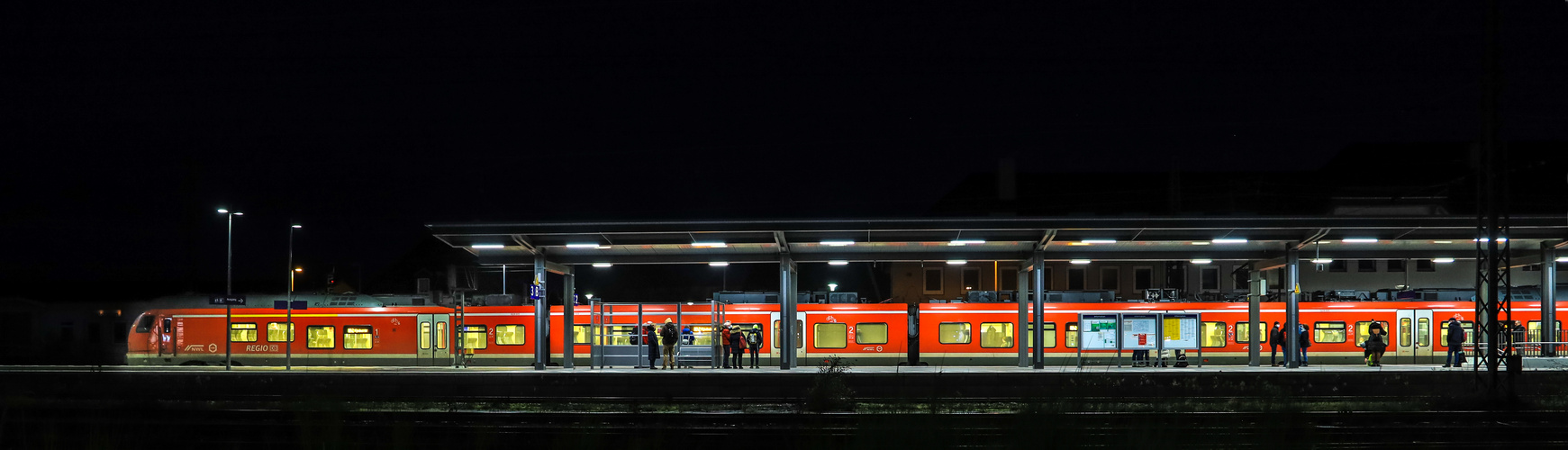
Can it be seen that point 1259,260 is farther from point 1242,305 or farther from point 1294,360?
point 1294,360

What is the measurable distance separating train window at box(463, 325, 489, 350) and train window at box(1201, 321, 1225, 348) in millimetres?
17571

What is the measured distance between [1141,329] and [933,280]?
32.3 metres

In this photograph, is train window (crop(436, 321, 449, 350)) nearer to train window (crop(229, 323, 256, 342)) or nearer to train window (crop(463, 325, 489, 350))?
train window (crop(463, 325, 489, 350))

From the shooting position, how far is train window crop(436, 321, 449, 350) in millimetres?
29594

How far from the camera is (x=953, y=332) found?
28250mm

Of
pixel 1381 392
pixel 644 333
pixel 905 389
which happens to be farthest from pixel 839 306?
pixel 1381 392

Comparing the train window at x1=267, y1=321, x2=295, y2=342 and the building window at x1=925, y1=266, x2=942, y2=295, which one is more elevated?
the building window at x1=925, y1=266, x2=942, y2=295

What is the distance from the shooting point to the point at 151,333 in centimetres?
3022

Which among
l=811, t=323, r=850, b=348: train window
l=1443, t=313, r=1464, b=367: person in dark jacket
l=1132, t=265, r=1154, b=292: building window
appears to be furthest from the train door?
A: l=1132, t=265, r=1154, b=292: building window

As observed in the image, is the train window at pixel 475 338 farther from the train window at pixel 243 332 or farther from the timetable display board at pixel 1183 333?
the timetable display board at pixel 1183 333

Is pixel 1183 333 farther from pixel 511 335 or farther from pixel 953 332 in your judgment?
pixel 511 335

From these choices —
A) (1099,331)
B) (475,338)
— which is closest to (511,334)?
(475,338)

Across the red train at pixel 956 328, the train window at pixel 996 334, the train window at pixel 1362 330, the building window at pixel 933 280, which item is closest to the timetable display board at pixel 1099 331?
the red train at pixel 956 328

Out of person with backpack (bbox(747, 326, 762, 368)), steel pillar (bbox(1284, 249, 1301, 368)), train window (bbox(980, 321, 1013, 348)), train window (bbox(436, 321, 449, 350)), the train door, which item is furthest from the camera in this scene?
train window (bbox(436, 321, 449, 350))
